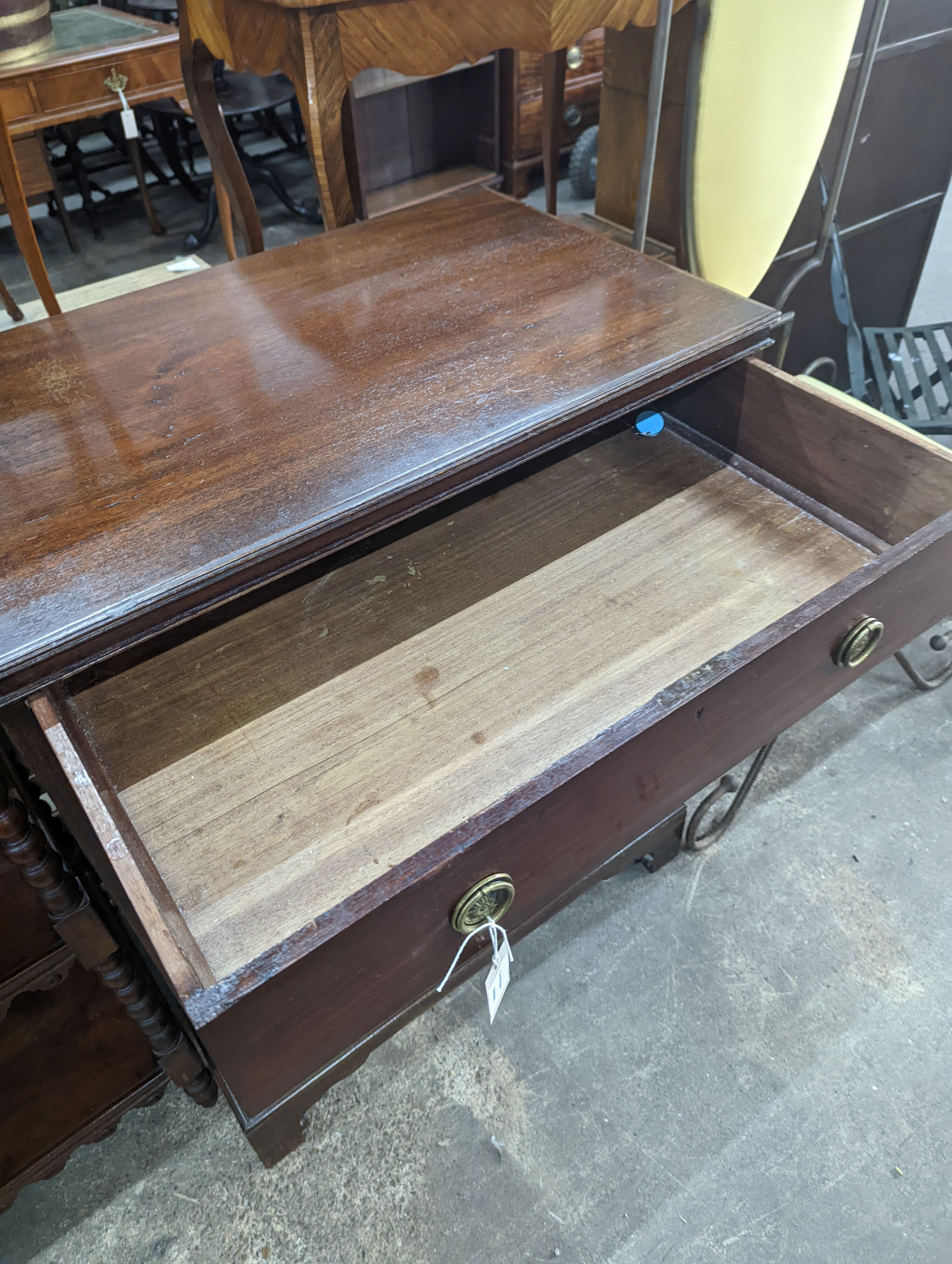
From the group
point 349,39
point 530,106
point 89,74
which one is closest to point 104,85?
point 89,74

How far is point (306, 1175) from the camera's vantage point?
896 millimetres

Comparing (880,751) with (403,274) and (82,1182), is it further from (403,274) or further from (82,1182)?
(82,1182)

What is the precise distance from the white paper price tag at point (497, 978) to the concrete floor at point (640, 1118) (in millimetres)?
329

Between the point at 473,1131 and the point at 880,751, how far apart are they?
0.76 m

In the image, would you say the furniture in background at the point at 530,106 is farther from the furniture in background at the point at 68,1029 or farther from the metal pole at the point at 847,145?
the furniture in background at the point at 68,1029

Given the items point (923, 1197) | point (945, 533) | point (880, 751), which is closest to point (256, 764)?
point (945, 533)

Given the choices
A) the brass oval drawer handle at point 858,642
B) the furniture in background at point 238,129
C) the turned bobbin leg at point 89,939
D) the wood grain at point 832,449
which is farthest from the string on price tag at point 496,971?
the furniture in background at point 238,129

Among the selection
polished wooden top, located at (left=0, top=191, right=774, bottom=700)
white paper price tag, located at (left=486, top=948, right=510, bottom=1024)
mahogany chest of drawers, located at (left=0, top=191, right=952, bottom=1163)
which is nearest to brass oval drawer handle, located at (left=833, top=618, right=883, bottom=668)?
mahogany chest of drawers, located at (left=0, top=191, right=952, bottom=1163)

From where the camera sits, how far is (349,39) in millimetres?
879

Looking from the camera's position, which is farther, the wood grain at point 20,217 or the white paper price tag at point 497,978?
the wood grain at point 20,217

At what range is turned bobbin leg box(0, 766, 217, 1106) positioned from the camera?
1.89ft

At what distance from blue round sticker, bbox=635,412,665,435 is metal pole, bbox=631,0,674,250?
201 mm

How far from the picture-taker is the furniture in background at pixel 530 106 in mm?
2592

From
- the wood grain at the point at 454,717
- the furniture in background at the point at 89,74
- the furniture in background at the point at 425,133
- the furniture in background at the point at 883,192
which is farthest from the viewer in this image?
the furniture in background at the point at 425,133
